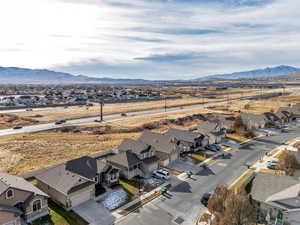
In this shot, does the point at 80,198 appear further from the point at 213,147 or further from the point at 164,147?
the point at 213,147

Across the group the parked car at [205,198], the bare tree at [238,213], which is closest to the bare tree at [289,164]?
the parked car at [205,198]

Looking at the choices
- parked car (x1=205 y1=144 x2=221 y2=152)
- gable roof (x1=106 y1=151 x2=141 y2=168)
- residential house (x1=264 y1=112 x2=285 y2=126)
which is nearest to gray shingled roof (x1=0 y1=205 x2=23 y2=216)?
gable roof (x1=106 y1=151 x2=141 y2=168)

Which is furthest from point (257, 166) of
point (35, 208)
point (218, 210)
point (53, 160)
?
point (53, 160)

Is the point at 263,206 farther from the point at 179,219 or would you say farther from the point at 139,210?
the point at 139,210

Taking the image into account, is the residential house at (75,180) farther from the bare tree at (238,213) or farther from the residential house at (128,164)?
the bare tree at (238,213)

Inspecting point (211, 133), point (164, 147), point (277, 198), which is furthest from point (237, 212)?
point (211, 133)

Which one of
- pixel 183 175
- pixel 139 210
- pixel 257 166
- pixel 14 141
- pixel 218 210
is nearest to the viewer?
pixel 218 210

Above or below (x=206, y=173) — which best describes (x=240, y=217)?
above
